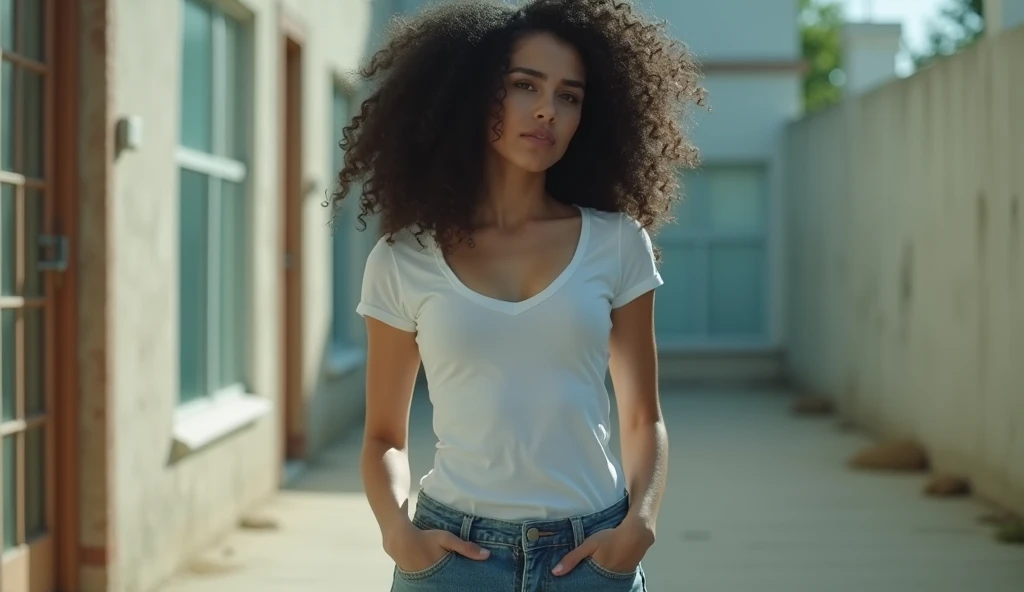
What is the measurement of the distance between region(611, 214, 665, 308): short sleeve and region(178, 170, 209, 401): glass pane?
13.5 ft

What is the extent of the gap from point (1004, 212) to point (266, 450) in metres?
3.82

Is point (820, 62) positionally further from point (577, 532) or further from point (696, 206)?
point (577, 532)

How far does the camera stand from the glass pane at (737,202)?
1488 cm

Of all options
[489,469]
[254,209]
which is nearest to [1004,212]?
[254,209]

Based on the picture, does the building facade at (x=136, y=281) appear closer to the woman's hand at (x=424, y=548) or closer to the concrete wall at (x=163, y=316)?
the concrete wall at (x=163, y=316)

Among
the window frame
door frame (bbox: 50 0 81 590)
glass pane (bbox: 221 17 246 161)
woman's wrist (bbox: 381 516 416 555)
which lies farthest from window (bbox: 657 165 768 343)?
woman's wrist (bbox: 381 516 416 555)

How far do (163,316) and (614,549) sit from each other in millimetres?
3750

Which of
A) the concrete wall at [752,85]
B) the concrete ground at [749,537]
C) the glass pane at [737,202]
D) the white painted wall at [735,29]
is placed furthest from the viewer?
the white painted wall at [735,29]

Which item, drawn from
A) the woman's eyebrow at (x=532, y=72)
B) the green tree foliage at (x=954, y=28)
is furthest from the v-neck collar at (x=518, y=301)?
the green tree foliage at (x=954, y=28)

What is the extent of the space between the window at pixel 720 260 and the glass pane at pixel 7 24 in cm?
1081

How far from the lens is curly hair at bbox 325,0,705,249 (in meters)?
2.30

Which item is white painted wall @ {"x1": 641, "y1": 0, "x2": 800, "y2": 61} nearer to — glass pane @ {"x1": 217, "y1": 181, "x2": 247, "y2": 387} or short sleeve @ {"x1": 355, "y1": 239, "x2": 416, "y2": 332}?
glass pane @ {"x1": 217, "y1": 181, "x2": 247, "y2": 387}

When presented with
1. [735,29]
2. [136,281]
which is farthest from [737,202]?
[136,281]

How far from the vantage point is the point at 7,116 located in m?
4.36
